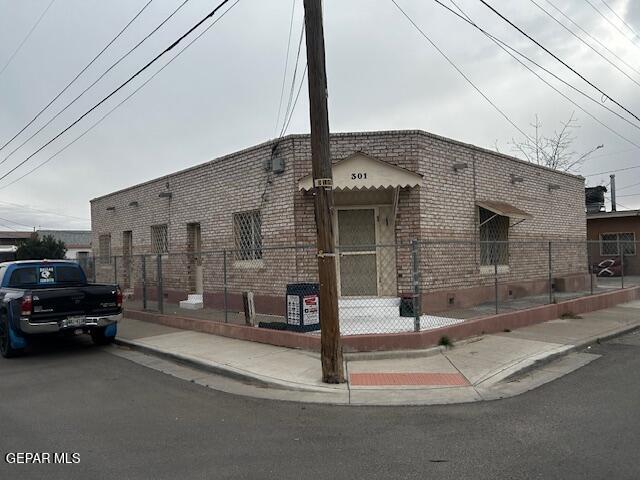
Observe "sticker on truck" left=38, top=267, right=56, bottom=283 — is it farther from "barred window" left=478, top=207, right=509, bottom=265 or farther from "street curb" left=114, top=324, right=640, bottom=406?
"barred window" left=478, top=207, right=509, bottom=265

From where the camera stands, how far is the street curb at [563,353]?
Result: 7.14 m

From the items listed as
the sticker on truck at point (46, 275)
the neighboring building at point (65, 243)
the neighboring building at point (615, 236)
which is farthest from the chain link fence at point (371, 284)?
the neighboring building at point (65, 243)

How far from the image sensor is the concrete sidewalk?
6.48 m

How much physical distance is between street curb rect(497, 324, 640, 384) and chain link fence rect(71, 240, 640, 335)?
182 cm

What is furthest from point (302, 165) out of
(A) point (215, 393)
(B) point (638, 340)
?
(B) point (638, 340)

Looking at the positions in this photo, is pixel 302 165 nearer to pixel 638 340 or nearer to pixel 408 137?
pixel 408 137

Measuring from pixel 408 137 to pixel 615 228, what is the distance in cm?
1837

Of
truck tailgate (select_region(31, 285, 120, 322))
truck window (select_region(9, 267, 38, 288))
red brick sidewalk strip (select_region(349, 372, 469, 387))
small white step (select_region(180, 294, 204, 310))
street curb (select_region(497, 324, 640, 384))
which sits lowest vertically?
street curb (select_region(497, 324, 640, 384))

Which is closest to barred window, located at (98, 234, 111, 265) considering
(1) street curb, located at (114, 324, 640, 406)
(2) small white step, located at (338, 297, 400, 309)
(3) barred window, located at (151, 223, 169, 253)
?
(3) barred window, located at (151, 223, 169, 253)

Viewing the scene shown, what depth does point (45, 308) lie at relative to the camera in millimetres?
9023

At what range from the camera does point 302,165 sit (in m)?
11.0

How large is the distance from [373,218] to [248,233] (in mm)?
3274

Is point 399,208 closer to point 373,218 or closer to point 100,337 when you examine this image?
point 373,218

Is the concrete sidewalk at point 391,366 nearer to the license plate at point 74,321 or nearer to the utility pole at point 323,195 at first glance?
the utility pole at point 323,195
